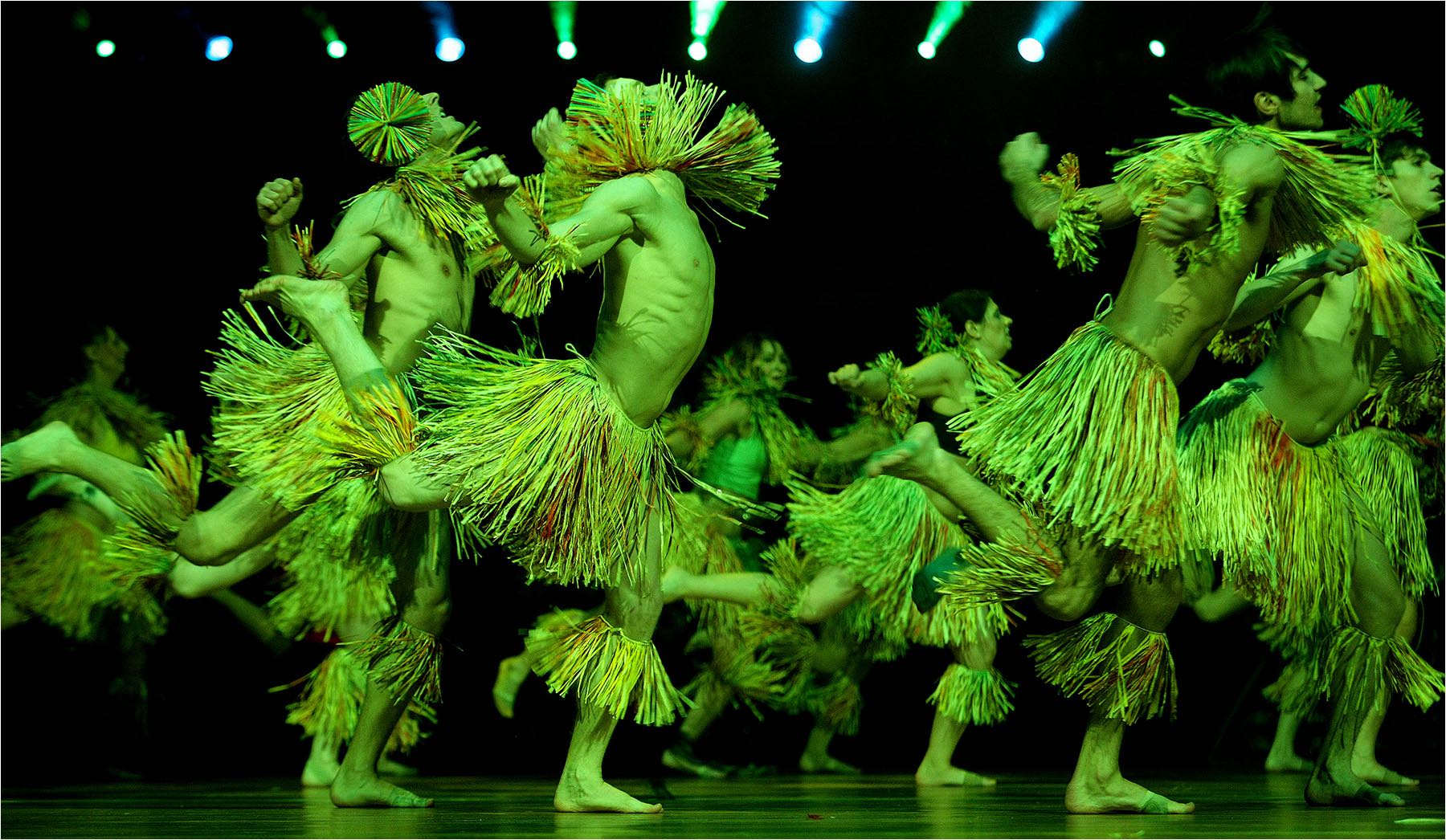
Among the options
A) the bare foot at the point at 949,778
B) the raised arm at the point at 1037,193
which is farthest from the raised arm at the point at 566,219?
the bare foot at the point at 949,778

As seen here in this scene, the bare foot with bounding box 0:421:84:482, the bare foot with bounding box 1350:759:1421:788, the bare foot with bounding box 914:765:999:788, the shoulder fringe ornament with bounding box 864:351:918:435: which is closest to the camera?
the bare foot with bounding box 0:421:84:482

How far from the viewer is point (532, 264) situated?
Answer: 2.53 metres

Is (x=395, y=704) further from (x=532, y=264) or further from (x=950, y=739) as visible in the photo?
(x=950, y=739)

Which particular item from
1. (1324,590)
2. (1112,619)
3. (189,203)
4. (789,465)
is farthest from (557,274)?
(189,203)

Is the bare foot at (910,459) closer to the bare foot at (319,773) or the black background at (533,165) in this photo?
the bare foot at (319,773)

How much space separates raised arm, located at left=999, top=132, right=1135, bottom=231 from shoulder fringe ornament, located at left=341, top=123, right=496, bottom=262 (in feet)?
3.58

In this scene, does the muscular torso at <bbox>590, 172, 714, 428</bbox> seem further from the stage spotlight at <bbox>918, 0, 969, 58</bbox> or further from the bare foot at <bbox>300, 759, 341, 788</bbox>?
the stage spotlight at <bbox>918, 0, 969, 58</bbox>

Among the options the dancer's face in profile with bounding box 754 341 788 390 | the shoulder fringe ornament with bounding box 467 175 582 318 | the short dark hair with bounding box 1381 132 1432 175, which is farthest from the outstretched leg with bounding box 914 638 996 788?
the shoulder fringe ornament with bounding box 467 175 582 318

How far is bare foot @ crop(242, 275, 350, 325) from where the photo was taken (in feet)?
9.26

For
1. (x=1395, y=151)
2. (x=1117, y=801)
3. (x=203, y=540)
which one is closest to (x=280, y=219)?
(x=203, y=540)

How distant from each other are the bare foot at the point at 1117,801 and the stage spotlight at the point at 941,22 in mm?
3207

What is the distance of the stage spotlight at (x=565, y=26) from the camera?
5152 millimetres

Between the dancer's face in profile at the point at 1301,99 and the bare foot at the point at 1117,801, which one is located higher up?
the dancer's face in profile at the point at 1301,99

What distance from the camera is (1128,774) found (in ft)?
14.9
